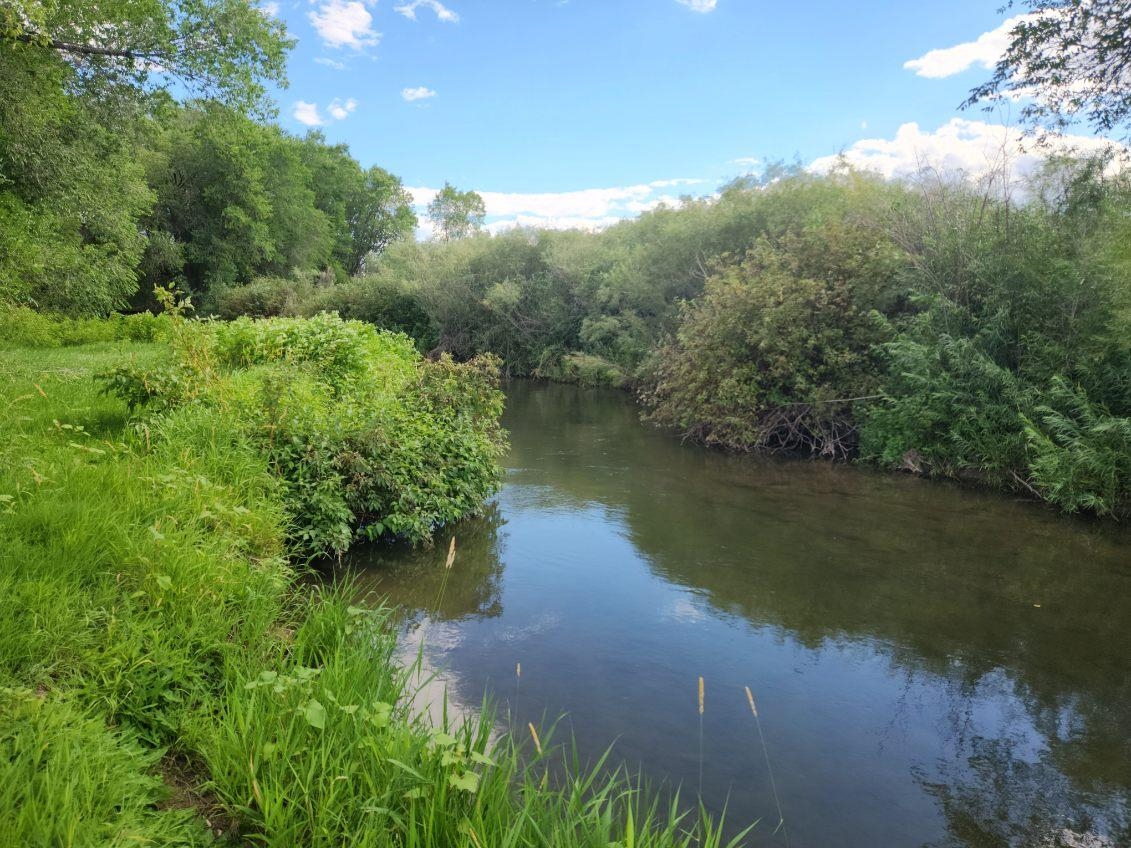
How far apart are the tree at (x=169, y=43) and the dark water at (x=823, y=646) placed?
10.1 metres

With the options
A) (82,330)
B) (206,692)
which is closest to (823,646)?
(206,692)

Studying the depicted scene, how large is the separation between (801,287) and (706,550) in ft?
25.4

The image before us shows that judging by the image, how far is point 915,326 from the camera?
12.7m

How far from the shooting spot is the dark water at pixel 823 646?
13.9ft

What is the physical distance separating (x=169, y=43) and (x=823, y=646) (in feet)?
47.8

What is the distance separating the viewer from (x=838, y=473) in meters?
12.8

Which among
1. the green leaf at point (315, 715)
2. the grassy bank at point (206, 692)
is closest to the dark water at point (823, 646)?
the grassy bank at point (206, 692)

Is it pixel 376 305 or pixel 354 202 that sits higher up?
pixel 354 202

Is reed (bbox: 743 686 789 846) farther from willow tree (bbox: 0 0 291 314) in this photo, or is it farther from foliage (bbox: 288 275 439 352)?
foliage (bbox: 288 275 439 352)

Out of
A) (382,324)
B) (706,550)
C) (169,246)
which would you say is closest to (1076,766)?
(706,550)

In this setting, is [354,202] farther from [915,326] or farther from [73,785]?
[73,785]

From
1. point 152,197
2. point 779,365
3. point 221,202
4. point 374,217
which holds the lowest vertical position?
point 779,365

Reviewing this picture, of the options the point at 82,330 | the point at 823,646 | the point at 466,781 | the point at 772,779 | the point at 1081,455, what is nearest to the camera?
the point at 466,781

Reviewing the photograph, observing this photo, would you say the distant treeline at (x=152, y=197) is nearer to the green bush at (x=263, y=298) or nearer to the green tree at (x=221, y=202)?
the green tree at (x=221, y=202)
